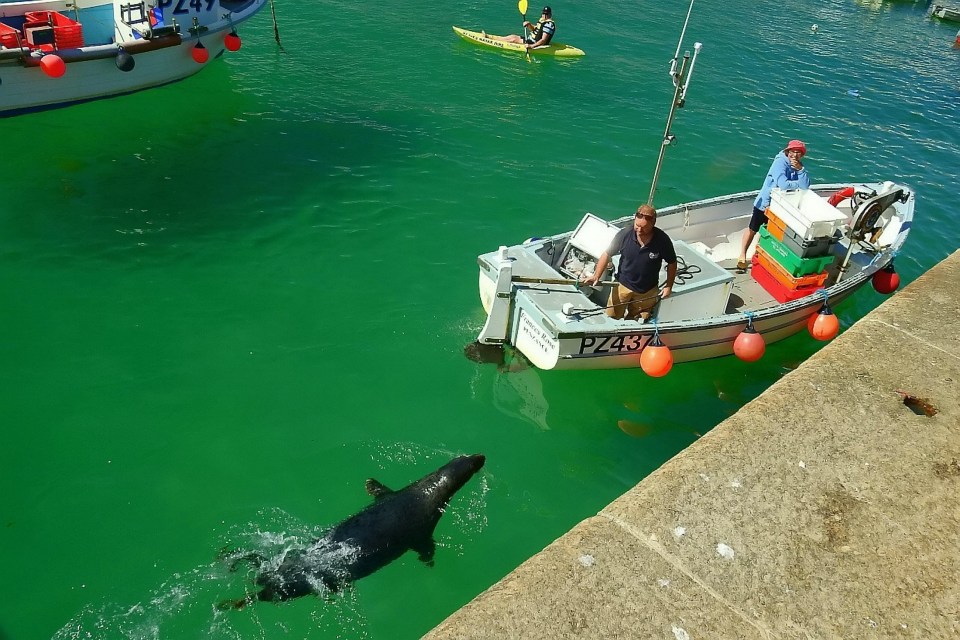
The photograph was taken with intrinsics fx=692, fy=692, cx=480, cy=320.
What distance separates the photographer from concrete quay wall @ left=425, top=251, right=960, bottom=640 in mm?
4164

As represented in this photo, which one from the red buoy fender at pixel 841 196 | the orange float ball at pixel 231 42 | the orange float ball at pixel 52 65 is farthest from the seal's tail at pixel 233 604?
the orange float ball at pixel 231 42

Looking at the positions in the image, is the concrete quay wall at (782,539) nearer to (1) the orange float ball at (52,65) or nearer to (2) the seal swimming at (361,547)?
(2) the seal swimming at (361,547)

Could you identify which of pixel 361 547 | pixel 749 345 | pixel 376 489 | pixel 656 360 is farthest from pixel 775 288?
pixel 361 547

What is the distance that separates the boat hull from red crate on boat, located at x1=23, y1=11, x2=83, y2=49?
1233 cm

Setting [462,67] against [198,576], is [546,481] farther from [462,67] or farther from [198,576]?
[462,67]

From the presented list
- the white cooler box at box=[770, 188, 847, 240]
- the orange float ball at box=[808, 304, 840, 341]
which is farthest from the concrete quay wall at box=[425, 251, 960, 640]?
the white cooler box at box=[770, 188, 847, 240]

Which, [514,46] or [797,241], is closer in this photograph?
[797,241]

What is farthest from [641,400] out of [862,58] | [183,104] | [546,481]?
[862,58]

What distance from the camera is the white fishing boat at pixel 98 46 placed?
14.8 metres

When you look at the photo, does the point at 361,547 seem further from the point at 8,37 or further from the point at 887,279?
the point at 8,37

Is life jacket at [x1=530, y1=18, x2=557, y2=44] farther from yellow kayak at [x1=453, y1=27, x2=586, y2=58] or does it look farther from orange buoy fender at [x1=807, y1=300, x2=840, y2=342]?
orange buoy fender at [x1=807, y1=300, x2=840, y2=342]

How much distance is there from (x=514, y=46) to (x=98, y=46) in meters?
11.6

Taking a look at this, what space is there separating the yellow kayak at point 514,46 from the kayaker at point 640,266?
14.3 meters

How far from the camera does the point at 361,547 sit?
22.3ft
